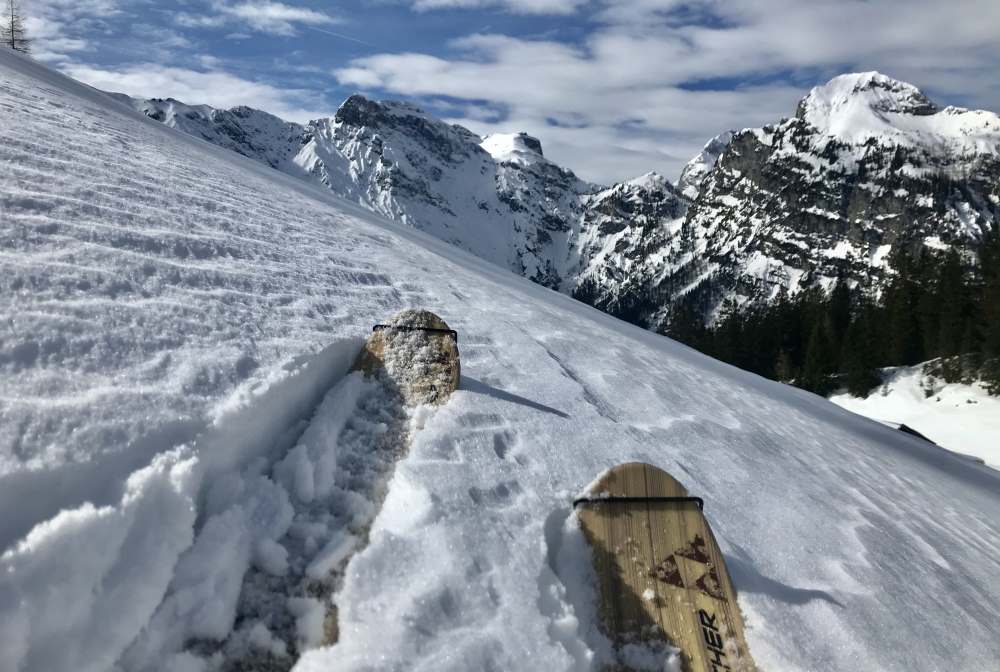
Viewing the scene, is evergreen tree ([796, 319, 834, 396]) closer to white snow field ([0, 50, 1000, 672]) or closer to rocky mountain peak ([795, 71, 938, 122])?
white snow field ([0, 50, 1000, 672])

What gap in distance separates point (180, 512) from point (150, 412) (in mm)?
558

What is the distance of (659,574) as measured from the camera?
286cm

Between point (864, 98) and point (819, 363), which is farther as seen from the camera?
point (864, 98)

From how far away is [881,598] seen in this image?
336cm

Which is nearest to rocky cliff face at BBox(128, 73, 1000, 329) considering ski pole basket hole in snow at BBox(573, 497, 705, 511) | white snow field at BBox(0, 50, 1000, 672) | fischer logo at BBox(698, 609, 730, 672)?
white snow field at BBox(0, 50, 1000, 672)

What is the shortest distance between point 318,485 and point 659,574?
170 centimetres

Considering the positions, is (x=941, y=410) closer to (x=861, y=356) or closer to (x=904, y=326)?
(x=861, y=356)

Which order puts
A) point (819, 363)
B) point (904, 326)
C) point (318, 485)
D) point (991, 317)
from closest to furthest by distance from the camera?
point (318, 485) → point (991, 317) → point (819, 363) → point (904, 326)

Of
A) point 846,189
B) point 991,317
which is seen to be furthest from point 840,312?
point 846,189

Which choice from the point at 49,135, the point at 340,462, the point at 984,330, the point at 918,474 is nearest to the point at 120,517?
the point at 340,462

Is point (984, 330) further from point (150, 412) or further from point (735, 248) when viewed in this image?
point (735, 248)

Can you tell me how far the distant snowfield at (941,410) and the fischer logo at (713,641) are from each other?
60.3 feet

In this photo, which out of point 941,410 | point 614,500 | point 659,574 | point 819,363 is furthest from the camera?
point 819,363

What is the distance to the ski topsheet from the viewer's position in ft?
8.48
